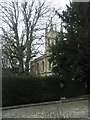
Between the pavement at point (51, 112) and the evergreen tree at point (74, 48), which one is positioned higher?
the evergreen tree at point (74, 48)

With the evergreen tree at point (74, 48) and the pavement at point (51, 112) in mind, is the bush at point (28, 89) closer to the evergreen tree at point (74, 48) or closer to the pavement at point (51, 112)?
the evergreen tree at point (74, 48)

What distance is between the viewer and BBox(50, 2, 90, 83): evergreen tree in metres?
29.7

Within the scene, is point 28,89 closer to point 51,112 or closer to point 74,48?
point 74,48

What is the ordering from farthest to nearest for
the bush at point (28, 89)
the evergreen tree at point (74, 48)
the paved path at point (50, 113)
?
the evergreen tree at point (74, 48) → the bush at point (28, 89) → the paved path at point (50, 113)

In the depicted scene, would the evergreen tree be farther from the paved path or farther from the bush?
the paved path

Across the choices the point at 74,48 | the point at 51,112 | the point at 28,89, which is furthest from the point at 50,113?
the point at 74,48

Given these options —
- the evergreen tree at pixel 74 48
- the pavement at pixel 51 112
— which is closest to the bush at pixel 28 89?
the evergreen tree at pixel 74 48

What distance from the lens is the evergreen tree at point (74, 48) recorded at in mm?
29719

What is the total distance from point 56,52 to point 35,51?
8128 millimetres

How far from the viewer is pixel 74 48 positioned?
3058cm

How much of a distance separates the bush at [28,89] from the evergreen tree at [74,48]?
6.06 ft

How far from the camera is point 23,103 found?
26391 millimetres

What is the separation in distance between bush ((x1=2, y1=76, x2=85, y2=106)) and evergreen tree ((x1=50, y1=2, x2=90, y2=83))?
1.85m

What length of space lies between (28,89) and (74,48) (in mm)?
7047
